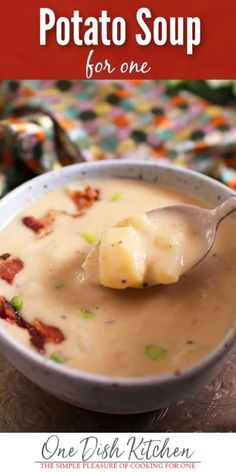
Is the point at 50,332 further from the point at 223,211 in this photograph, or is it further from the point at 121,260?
the point at 223,211

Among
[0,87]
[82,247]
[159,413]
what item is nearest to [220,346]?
[159,413]

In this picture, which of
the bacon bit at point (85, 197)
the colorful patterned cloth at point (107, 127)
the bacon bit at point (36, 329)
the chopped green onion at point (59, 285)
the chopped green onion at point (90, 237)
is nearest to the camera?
the bacon bit at point (36, 329)

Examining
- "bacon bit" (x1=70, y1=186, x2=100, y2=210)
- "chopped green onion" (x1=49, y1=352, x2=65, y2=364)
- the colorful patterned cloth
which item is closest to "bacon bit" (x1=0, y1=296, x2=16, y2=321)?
"chopped green onion" (x1=49, y1=352, x2=65, y2=364)
